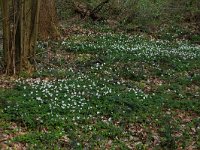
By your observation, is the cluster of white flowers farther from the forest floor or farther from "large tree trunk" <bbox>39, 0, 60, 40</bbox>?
"large tree trunk" <bbox>39, 0, 60, 40</bbox>

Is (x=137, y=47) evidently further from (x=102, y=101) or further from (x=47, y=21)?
(x=102, y=101)

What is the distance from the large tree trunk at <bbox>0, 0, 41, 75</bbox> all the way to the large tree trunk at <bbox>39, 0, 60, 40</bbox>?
4.51 metres

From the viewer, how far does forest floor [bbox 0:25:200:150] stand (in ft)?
29.3

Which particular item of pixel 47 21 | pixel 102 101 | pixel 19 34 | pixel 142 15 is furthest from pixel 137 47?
pixel 142 15

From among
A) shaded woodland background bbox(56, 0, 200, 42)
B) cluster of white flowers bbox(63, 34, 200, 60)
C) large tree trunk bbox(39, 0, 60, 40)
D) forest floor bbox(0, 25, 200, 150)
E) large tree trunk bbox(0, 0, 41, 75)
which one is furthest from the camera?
shaded woodland background bbox(56, 0, 200, 42)

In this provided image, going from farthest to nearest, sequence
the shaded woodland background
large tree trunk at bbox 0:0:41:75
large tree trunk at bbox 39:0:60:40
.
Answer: the shaded woodland background, large tree trunk at bbox 39:0:60:40, large tree trunk at bbox 0:0:41:75

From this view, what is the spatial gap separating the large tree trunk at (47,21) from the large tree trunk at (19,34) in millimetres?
4514

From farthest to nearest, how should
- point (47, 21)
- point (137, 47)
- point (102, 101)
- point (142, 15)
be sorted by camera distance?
point (142, 15), point (47, 21), point (137, 47), point (102, 101)

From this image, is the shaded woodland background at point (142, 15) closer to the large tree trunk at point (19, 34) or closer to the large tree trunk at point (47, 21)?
the large tree trunk at point (47, 21)

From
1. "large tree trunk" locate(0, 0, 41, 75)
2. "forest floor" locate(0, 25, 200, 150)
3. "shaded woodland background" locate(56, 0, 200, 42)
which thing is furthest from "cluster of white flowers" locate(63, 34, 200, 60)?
Result: "large tree trunk" locate(0, 0, 41, 75)

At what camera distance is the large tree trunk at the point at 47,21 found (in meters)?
17.9

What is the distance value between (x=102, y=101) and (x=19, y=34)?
3708 mm

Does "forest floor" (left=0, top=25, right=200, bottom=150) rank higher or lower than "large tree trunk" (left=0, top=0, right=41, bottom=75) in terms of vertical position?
lower

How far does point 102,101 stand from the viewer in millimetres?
10859
